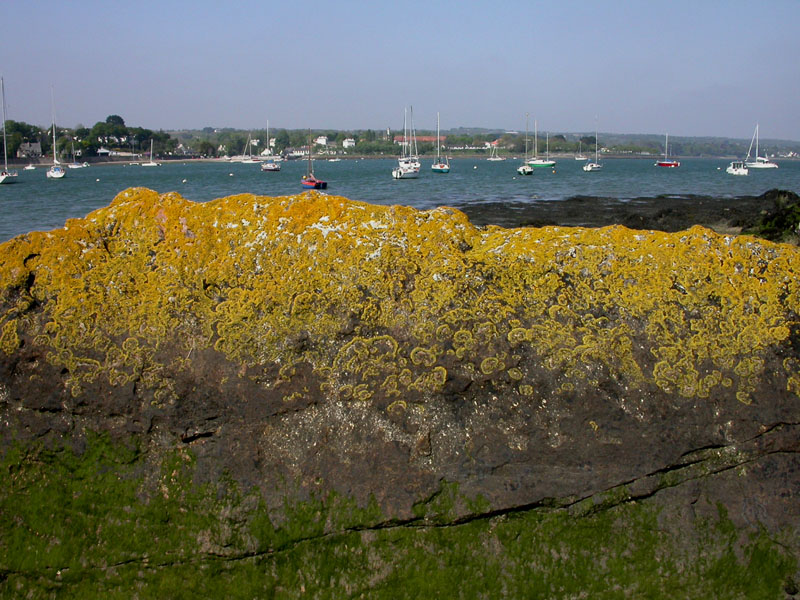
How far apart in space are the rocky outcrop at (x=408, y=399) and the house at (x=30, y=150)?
18705cm

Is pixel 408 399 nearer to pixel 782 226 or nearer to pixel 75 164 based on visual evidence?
pixel 782 226

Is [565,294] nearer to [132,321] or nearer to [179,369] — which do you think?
[179,369]

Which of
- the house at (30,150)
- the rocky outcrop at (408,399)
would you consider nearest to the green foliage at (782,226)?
the rocky outcrop at (408,399)

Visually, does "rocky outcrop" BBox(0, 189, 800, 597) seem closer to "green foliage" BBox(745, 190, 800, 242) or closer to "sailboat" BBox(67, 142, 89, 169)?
"green foliage" BBox(745, 190, 800, 242)

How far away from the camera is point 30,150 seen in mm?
171875

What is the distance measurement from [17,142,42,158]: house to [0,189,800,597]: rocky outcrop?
187051 millimetres

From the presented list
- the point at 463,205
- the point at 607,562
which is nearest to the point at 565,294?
the point at 607,562

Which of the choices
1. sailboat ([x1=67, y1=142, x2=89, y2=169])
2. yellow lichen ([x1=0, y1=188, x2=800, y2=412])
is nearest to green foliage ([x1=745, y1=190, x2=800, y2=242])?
yellow lichen ([x1=0, y1=188, x2=800, y2=412])

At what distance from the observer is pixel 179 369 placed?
3.96m

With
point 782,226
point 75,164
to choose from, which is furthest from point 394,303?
point 75,164

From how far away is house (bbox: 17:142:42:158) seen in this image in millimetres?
166650

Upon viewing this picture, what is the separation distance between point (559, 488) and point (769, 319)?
1564 mm

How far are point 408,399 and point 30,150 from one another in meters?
196

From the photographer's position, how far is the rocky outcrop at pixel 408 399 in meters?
3.75
